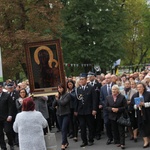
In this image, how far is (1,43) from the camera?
Answer: 2780 centimetres

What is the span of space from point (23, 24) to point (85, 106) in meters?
20.1

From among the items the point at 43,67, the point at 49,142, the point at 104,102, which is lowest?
the point at 49,142

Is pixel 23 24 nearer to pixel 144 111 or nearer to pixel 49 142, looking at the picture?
pixel 144 111

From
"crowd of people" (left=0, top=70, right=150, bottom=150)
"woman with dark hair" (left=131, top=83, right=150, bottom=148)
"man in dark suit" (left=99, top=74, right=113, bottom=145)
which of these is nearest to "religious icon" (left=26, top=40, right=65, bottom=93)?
"crowd of people" (left=0, top=70, right=150, bottom=150)

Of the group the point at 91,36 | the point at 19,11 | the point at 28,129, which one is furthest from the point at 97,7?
the point at 28,129

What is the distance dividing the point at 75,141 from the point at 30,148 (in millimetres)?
4885

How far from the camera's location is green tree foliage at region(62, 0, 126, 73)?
107ft

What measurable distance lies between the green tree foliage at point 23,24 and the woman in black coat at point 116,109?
17.8 meters

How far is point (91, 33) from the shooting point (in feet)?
111

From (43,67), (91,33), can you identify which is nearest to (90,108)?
(43,67)

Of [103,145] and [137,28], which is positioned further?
[137,28]

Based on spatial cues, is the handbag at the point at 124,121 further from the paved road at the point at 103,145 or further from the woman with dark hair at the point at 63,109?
the woman with dark hair at the point at 63,109

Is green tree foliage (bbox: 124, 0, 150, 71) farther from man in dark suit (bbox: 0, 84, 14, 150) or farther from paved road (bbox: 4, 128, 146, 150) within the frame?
man in dark suit (bbox: 0, 84, 14, 150)

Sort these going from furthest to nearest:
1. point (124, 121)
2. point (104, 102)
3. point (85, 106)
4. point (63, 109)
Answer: point (104, 102) < point (85, 106) < point (63, 109) < point (124, 121)
